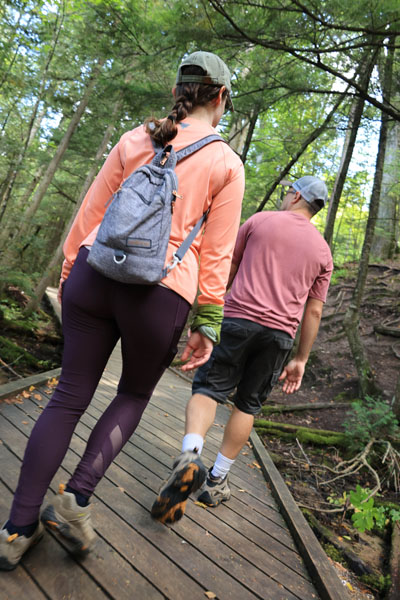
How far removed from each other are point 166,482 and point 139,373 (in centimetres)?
58

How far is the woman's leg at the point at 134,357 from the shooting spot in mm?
1553

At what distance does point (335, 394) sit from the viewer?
7262 mm

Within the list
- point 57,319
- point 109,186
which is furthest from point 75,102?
point 109,186

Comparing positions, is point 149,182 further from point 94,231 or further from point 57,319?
point 57,319

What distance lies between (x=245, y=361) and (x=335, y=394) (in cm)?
508

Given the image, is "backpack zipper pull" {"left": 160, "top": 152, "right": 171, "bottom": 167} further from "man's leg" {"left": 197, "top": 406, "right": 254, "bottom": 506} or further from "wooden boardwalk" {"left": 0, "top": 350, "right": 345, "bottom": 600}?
"man's leg" {"left": 197, "top": 406, "right": 254, "bottom": 506}

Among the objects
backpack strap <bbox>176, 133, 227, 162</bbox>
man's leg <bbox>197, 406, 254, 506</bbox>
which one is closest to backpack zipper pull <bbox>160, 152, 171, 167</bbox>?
backpack strap <bbox>176, 133, 227, 162</bbox>

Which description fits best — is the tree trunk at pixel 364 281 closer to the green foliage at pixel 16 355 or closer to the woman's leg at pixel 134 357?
the green foliage at pixel 16 355

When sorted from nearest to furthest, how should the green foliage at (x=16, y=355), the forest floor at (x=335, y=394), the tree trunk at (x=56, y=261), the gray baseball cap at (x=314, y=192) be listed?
the gray baseball cap at (x=314, y=192), the forest floor at (x=335, y=394), the green foliage at (x=16, y=355), the tree trunk at (x=56, y=261)

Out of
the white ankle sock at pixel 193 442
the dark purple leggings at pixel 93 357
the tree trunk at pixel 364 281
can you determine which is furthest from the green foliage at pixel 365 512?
the tree trunk at pixel 364 281

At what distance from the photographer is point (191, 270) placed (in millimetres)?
1655

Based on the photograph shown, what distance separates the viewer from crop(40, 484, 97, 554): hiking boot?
1605 millimetres

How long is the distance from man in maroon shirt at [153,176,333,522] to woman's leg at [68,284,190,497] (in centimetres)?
83

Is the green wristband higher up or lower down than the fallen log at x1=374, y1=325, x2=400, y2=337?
lower down
